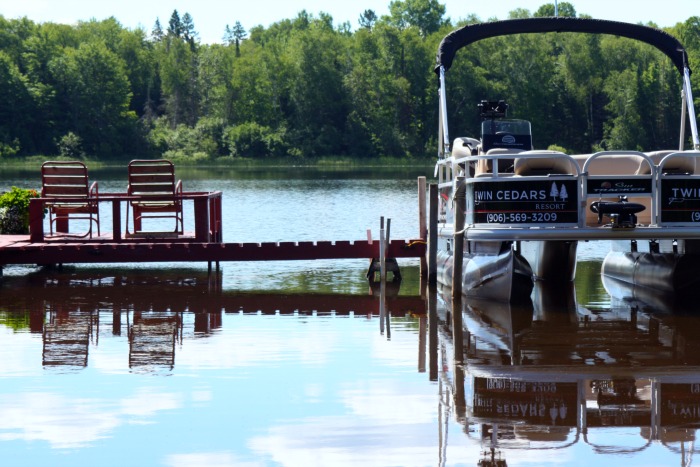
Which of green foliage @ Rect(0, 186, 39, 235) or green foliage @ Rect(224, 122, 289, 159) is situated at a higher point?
green foliage @ Rect(224, 122, 289, 159)

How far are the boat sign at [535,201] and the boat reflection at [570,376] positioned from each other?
46.5 inches

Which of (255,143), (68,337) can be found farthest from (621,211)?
(255,143)

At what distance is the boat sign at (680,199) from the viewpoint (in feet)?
45.6

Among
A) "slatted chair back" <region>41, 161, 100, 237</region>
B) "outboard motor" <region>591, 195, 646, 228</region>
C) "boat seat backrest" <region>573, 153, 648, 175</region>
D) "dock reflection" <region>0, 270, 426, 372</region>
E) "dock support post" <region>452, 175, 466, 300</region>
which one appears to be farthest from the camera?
"slatted chair back" <region>41, 161, 100, 237</region>

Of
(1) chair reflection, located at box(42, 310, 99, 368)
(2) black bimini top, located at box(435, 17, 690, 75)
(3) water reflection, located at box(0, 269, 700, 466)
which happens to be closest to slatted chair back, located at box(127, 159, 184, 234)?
(3) water reflection, located at box(0, 269, 700, 466)

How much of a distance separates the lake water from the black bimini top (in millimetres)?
3463

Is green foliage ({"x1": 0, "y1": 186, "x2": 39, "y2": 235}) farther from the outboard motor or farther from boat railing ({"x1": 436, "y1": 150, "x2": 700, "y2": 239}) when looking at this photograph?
the outboard motor

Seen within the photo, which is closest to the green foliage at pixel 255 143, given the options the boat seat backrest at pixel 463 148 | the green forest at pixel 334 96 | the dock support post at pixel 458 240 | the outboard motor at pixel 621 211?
the green forest at pixel 334 96

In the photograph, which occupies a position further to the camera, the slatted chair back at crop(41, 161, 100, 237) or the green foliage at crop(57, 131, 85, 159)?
the green foliage at crop(57, 131, 85, 159)

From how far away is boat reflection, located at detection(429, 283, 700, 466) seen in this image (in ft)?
28.1

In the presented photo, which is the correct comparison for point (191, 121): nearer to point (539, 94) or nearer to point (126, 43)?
point (126, 43)

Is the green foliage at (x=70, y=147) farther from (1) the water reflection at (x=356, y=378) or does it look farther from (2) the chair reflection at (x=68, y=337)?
(2) the chair reflection at (x=68, y=337)

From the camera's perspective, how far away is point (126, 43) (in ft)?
447

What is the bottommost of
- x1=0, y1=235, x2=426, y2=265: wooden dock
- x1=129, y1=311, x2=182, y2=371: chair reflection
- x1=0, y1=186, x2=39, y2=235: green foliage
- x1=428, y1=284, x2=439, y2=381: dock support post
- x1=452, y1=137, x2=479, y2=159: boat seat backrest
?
x1=428, y1=284, x2=439, y2=381: dock support post
